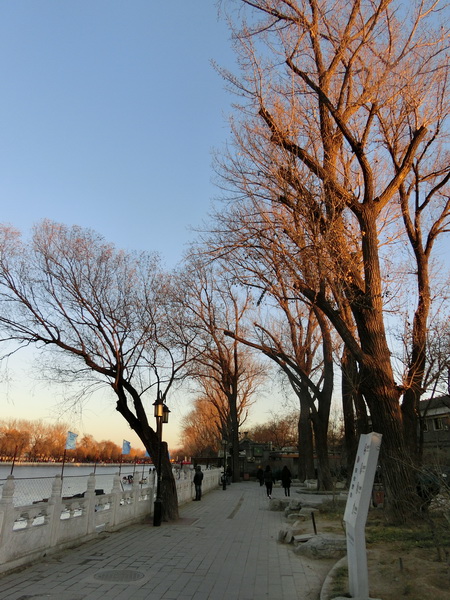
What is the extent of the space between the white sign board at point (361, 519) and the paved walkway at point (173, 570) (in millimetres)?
1198

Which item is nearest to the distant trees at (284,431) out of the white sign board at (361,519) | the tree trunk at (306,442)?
the tree trunk at (306,442)

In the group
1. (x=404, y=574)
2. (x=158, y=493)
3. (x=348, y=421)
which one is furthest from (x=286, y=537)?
(x=348, y=421)

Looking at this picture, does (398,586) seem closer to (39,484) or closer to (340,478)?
(39,484)

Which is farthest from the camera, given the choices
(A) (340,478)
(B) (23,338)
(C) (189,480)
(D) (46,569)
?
(A) (340,478)

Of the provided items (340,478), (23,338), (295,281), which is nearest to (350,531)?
(295,281)

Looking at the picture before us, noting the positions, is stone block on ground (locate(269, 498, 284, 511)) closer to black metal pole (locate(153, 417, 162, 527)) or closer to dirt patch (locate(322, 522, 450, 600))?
black metal pole (locate(153, 417, 162, 527))

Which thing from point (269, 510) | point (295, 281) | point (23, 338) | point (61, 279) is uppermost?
point (61, 279)

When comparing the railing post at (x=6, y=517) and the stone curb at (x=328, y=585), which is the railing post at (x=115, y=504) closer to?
the railing post at (x=6, y=517)

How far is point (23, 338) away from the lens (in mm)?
11844

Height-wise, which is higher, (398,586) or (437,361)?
(437,361)

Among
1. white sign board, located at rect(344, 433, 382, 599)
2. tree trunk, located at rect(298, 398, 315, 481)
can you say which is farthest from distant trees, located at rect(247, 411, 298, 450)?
white sign board, located at rect(344, 433, 382, 599)

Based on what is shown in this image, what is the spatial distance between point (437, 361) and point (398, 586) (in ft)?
37.7

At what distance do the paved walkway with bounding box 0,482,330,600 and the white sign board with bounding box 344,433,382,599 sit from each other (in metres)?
1.20

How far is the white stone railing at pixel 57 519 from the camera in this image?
22.9 feet
